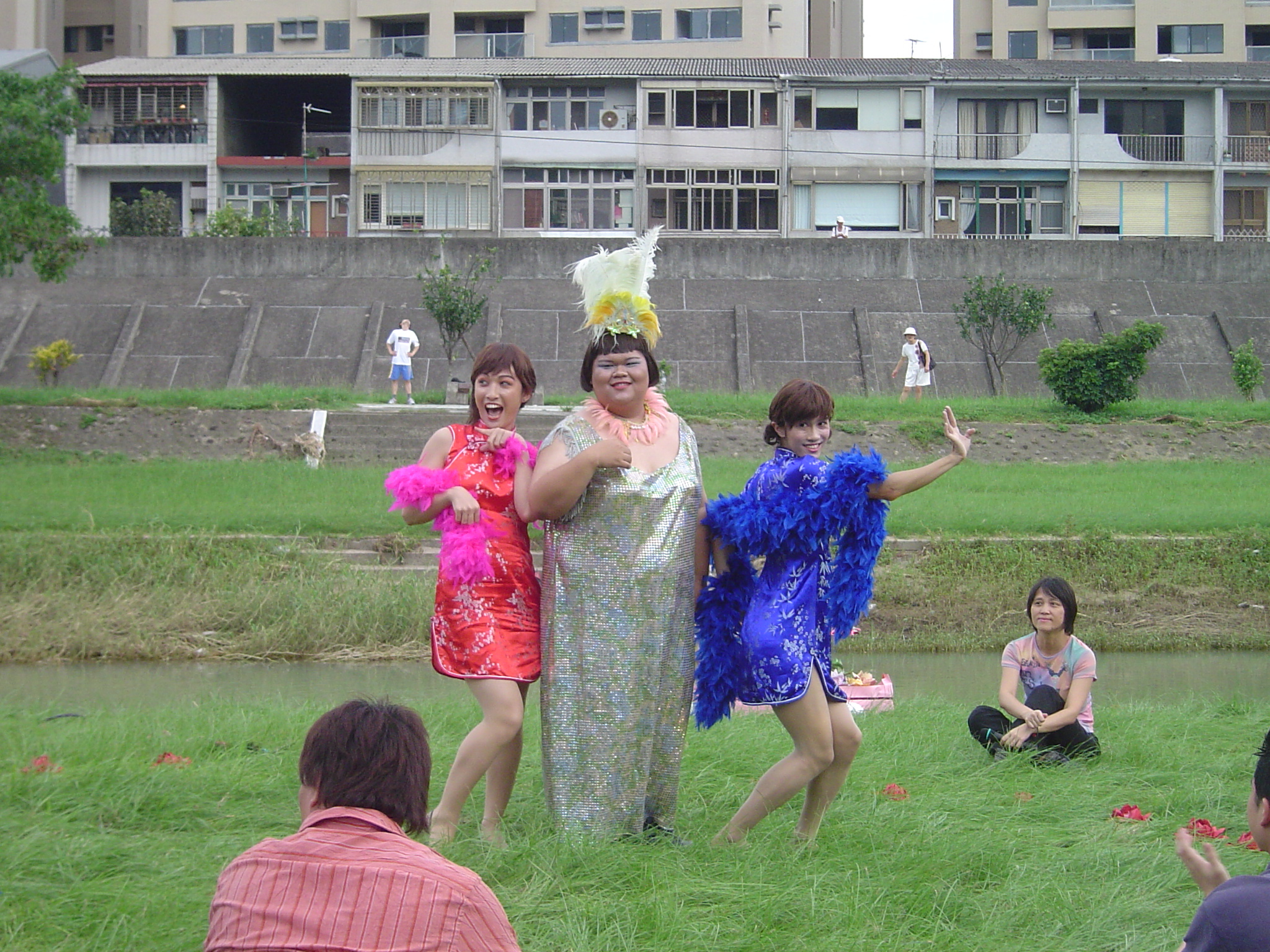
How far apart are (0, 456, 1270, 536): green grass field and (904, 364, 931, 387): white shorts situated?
5.35 m

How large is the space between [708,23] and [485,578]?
4021 cm

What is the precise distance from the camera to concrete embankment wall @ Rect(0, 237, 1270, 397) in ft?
87.2

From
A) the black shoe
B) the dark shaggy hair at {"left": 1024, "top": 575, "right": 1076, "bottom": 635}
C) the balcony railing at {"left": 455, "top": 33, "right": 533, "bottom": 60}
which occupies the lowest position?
the black shoe

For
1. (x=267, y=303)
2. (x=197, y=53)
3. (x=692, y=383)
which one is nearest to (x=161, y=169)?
(x=197, y=53)

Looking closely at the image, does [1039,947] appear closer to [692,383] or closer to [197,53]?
[692,383]

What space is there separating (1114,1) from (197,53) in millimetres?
30649

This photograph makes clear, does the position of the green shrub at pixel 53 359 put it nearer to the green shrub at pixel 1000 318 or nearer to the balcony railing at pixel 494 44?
the green shrub at pixel 1000 318

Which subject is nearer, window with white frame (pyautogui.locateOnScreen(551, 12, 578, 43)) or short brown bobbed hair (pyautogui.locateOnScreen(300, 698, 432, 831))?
short brown bobbed hair (pyautogui.locateOnScreen(300, 698, 432, 831))

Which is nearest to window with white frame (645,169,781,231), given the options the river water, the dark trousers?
the river water

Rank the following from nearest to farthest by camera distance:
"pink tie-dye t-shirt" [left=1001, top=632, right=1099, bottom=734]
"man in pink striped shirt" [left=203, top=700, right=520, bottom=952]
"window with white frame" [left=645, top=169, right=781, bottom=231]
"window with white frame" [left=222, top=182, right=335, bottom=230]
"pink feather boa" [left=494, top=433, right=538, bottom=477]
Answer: "man in pink striped shirt" [left=203, top=700, right=520, bottom=952], "pink feather boa" [left=494, top=433, right=538, bottom=477], "pink tie-dye t-shirt" [left=1001, top=632, right=1099, bottom=734], "window with white frame" [left=645, top=169, right=781, bottom=231], "window with white frame" [left=222, top=182, right=335, bottom=230]

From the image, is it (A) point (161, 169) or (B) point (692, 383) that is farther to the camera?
(A) point (161, 169)

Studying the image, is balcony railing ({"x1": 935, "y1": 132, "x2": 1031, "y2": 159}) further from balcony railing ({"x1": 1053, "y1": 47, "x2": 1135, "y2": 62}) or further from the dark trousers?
the dark trousers

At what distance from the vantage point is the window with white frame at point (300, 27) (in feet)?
142

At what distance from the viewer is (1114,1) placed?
42562mm
